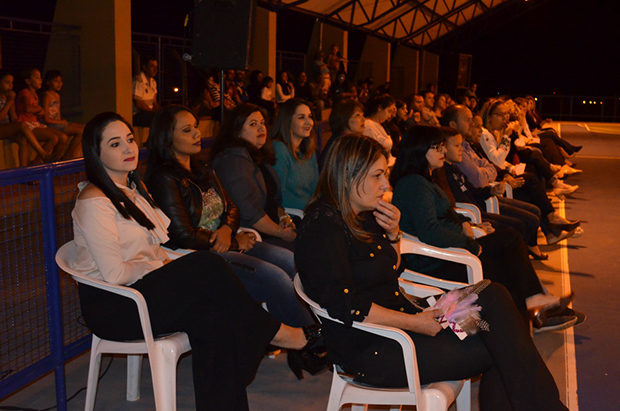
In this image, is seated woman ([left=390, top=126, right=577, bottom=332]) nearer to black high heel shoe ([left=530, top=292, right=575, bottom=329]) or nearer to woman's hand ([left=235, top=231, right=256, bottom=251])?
black high heel shoe ([left=530, top=292, right=575, bottom=329])

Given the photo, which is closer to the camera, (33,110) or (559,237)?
(559,237)

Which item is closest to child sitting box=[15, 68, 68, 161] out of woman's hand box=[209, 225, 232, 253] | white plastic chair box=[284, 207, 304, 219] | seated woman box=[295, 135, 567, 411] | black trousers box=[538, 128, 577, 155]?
white plastic chair box=[284, 207, 304, 219]

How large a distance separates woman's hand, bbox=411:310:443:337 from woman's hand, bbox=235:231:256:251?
123 cm

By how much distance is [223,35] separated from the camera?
4.55m

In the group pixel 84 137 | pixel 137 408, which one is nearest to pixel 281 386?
pixel 137 408

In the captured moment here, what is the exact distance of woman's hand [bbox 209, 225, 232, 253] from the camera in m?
2.95

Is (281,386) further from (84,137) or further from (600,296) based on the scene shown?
(600,296)

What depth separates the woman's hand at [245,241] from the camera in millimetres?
3100

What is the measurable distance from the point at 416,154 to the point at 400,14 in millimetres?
16189

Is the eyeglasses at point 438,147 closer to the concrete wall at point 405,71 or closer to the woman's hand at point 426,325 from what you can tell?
the woman's hand at point 426,325

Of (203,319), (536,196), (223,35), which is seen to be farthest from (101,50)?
(203,319)

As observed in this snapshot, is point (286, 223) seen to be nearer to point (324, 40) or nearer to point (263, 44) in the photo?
point (263, 44)

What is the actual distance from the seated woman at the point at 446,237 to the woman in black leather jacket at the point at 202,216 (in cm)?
64

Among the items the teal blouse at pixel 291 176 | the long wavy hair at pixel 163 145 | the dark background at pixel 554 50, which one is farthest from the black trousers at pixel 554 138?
the dark background at pixel 554 50
